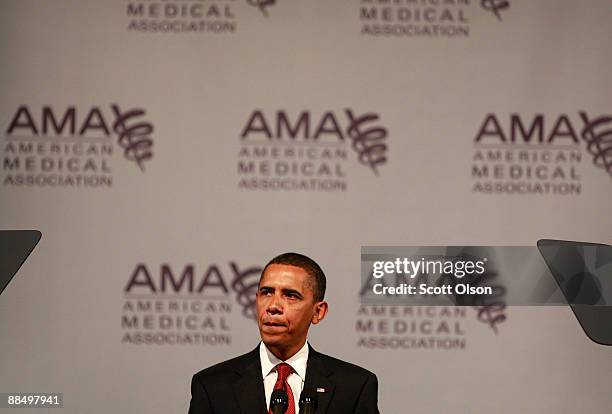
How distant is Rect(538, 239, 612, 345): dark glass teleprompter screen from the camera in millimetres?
3354

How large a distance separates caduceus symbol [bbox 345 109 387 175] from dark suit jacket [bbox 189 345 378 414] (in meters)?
1.16

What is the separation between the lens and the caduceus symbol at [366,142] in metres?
3.40

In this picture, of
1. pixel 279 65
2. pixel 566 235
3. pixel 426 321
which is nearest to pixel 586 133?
pixel 566 235

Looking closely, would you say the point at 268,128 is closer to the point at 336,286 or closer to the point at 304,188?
the point at 304,188

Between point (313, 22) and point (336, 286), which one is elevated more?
point (313, 22)

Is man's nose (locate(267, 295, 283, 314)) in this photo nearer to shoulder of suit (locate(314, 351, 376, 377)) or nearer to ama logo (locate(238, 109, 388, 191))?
shoulder of suit (locate(314, 351, 376, 377))

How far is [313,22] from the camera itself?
346cm

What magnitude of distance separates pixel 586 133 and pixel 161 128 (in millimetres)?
1695

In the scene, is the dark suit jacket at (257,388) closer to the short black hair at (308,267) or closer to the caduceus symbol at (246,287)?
the short black hair at (308,267)

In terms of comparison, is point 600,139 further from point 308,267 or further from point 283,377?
point 283,377

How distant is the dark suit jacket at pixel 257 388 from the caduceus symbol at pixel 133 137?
1.24 metres

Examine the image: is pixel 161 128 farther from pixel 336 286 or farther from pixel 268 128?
pixel 336 286

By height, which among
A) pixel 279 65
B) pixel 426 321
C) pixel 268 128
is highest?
pixel 279 65

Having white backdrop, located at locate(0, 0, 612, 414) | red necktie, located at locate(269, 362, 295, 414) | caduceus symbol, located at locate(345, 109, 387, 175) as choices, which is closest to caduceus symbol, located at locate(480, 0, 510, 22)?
white backdrop, located at locate(0, 0, 612, 414)
